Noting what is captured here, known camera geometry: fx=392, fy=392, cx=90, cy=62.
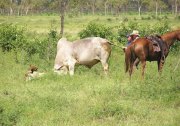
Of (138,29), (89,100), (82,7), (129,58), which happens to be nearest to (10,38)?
(138,29)

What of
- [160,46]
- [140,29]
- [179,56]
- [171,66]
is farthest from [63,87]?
[140,29]

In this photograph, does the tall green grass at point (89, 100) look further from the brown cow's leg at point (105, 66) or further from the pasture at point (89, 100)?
the brown cow's leg at point (105, 66)

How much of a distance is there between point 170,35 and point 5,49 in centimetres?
865

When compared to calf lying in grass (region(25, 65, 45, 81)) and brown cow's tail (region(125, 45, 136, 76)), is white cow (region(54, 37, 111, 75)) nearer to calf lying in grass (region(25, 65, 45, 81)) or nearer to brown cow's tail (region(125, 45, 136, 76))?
calf lying in grass (region(25, 65, 45, 81))

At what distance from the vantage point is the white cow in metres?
13.4

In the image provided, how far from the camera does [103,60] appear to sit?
44.1 ft

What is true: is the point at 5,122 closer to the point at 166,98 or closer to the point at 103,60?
the point at 166,98

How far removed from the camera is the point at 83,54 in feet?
44.2

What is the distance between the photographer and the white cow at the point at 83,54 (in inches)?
527

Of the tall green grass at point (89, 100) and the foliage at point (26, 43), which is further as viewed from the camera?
the foliage at point (26, 43)

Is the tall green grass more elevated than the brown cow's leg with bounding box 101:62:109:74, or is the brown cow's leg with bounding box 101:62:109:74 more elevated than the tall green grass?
the brown cow's leg with bounding box 101:62:109:74

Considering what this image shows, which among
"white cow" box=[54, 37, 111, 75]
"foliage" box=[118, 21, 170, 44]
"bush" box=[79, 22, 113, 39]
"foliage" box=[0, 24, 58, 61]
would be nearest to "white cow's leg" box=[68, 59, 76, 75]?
"white cow" box=[54, 37, 111, 75]

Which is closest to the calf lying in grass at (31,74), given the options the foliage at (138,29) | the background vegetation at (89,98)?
the background vegetation at (89,98)

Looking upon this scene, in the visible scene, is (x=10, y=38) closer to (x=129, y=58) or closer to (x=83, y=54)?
(x=83, y=54)
